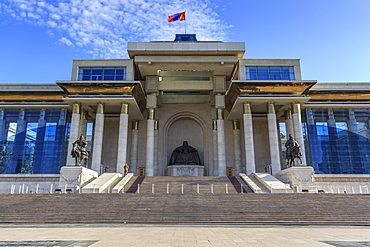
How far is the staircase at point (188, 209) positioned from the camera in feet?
46.0

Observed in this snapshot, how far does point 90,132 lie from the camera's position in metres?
34.2

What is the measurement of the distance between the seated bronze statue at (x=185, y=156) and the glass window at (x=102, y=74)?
34.3ft

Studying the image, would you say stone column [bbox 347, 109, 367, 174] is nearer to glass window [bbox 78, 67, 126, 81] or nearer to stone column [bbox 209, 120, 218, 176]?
stone column [bbox 209, 120, 218, 176]

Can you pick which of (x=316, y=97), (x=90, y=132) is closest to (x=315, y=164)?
(x=316, y=97)

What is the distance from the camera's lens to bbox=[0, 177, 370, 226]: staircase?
1402 centimetres

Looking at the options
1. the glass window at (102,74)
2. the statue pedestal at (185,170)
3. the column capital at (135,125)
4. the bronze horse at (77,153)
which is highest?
the glass window at (102,74)

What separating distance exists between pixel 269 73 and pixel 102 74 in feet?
56.4

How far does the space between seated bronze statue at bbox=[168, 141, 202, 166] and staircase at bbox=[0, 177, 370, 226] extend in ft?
52.2

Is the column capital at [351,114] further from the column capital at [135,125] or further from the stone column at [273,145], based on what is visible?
the column capital at [135,125]

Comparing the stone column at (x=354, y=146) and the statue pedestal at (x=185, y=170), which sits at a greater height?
the stone column at (x=354, y=146)

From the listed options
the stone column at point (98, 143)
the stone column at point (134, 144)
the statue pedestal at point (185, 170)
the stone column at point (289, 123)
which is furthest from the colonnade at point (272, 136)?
the stone column at point (98, 143)

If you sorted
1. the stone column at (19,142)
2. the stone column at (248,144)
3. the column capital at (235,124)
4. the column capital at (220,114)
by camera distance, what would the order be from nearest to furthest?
the stone column at (248,144)
the stone column at (19,142)
the column capital at (220,114)
the column capital at (235,124)

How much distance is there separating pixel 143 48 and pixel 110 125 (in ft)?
34.9

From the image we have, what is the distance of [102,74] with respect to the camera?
3077 cm
